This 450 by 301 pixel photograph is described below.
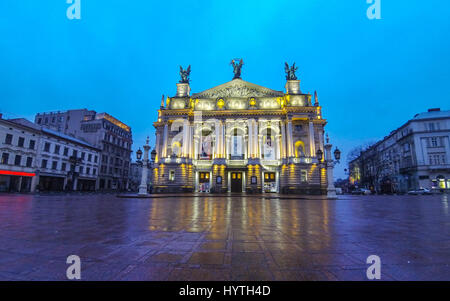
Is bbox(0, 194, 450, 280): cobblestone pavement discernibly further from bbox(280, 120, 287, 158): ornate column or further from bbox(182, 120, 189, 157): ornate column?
bbox(280, 120, 287, 158): ornate column

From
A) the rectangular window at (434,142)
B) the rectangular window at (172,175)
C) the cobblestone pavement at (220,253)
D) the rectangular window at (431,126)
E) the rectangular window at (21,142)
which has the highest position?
the rectangular window at (431,126)

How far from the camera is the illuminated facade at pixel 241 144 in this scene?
118 ft

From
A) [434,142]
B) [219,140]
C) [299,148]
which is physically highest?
[434,142]

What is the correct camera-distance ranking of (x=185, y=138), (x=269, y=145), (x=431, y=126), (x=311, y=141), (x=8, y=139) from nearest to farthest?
(x=8, y=139) → (x=311, y=141) → (x=185, y=138) → (x=269, y=145) → (x=431, y=126)

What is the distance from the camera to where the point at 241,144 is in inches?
1550

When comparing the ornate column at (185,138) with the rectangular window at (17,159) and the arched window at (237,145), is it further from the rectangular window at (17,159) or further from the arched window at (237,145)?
the rectangular window at (17,159)

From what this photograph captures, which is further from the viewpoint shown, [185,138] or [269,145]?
[269,145]

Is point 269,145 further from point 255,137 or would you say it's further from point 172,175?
point 172,175

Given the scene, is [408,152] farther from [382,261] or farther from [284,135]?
[382,261]

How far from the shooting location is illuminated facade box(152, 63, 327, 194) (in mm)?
36075

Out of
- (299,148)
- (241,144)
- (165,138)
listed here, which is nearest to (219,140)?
(241,144)

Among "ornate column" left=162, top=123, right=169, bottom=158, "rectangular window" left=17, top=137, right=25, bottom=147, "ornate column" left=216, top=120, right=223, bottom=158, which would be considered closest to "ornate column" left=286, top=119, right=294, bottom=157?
"ornate column" left=216, top=120, right=223, bottom=158

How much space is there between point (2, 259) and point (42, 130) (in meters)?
44.5

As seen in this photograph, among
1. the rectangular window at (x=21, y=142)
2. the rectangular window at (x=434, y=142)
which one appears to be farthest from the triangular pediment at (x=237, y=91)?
the rectangular window at (x=434, y=142)
